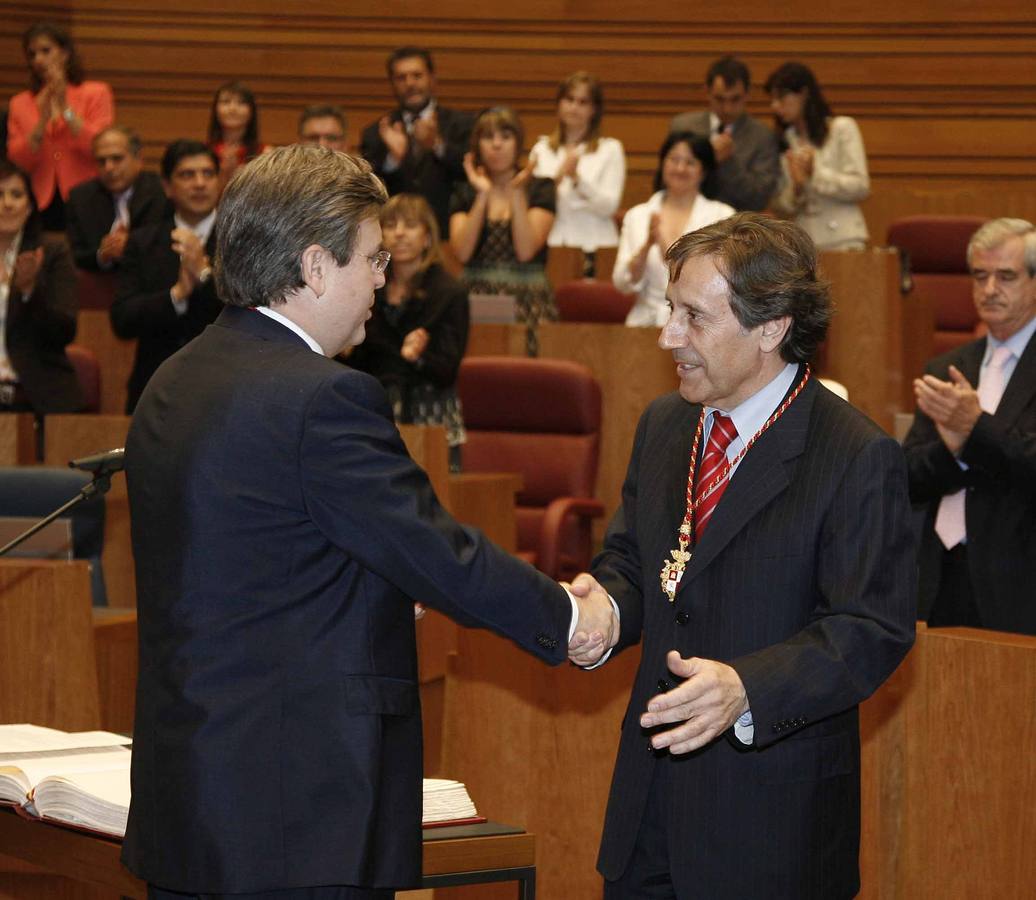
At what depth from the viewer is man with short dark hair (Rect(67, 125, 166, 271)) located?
662cm

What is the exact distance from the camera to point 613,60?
933cm

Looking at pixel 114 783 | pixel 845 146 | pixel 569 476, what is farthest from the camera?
pixel 845 146

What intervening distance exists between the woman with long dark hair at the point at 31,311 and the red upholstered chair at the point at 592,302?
2.02m

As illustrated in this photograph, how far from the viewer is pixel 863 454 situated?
199 cm

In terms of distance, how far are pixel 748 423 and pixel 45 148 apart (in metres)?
6.29

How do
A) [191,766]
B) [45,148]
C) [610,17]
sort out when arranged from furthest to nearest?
[610,17] → [45,148] → [191,766]

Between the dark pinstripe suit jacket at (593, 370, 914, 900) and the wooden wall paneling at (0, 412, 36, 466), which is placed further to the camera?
the wooden wall paneling at (0, 412, 36, 466)

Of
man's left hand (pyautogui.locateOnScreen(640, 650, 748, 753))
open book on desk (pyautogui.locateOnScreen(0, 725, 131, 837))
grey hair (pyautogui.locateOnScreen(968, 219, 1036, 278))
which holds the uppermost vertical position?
grey hair (pyautogui.locateOnScreen(968, 219, 1036, 278))

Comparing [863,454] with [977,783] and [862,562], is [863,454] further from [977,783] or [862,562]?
[977,783]

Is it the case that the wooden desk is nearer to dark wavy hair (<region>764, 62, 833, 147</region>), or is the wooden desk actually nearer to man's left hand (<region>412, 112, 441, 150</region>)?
man's left hand (<region>412, 112, 441, 150</region>)

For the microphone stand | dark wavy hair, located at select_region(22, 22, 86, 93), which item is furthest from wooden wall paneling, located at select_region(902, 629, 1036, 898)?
dark wavy hair, located at select_region(22, 22, 86, 93)

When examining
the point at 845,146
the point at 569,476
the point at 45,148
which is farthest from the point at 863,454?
the point at 45,148

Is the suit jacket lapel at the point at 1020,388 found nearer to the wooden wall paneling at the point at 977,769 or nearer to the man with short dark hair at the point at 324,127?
the wooden wall paneling at the point at 977,769

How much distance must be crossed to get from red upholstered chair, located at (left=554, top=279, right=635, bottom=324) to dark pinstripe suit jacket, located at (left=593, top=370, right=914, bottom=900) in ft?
14.4
